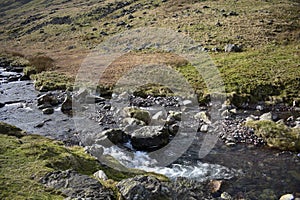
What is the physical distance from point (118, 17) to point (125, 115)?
7353 centimetres

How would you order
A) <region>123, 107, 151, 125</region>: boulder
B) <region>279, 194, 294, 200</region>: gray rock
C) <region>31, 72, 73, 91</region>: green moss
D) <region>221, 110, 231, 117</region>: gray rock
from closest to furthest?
<region>279, 194, 294, 200</region>: gray rock < <region>123, 107, 151, 125</region>: boulder < <region>221, 110, 231, 117</region>: gray rock < <region>31, 72, 73, 91</region>: green moss

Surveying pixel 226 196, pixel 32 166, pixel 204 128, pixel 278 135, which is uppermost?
pixel 32 166

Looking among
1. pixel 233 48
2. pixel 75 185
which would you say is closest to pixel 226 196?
pixel 75 185

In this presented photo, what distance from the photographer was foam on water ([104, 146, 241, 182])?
15.6m

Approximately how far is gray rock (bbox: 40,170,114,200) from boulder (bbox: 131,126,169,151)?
1007cm

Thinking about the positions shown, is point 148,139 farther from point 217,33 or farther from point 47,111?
point 217,33

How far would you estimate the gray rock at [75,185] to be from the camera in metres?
7.91

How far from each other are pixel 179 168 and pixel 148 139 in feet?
10.5

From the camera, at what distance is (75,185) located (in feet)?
27.5

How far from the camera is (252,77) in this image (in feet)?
104

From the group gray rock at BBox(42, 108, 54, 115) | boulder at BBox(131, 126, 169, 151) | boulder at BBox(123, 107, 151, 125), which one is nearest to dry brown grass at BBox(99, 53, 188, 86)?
gray rock at BBox(42, 108, 54, 115)

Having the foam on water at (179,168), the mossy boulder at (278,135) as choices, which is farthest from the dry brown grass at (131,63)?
the mossy boulder at (278,135)

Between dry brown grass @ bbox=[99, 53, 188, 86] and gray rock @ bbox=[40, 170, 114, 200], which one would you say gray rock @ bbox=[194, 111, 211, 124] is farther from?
gray rock @ bbox=[40, 170, 114, 200]

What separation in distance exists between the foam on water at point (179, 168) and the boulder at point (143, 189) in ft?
20.9
